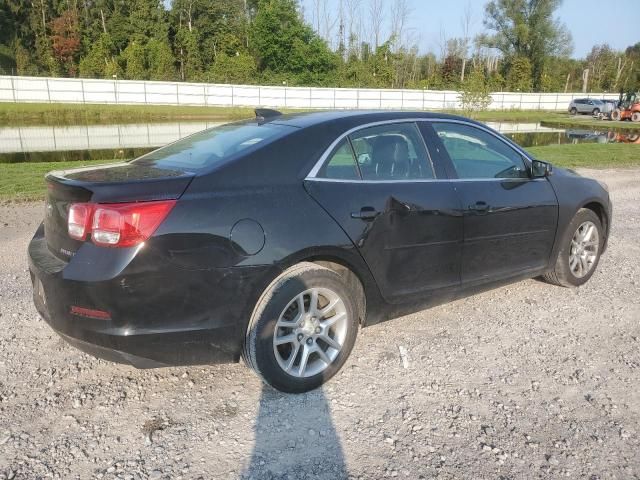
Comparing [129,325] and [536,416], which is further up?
[129,325]

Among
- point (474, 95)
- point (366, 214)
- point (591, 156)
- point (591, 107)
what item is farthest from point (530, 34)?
point (366, 214)

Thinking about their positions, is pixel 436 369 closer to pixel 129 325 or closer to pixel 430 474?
pixel 430 474

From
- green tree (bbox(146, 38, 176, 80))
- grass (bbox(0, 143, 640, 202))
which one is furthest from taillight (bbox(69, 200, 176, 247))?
green tree (bbox(146, 38, 176, 80))

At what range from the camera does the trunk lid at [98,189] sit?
9.30 feet

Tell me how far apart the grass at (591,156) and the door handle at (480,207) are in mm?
10739

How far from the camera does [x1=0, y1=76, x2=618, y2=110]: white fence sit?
37750 mm

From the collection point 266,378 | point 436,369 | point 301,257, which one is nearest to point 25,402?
point 266,378

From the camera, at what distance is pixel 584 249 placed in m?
5.15

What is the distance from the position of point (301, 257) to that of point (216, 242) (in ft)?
1.71

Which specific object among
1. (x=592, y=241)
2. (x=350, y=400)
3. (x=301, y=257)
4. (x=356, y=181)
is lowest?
(x=350, y=400)

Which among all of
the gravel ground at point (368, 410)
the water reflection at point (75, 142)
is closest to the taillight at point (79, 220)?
the gravel ground at point (368, 410)

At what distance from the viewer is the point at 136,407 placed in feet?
10.2

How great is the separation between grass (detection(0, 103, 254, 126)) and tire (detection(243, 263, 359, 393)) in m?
28.6

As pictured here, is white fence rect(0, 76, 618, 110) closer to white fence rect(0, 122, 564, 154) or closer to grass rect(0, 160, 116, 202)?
white fence rect(0, 122, 564, 154)
